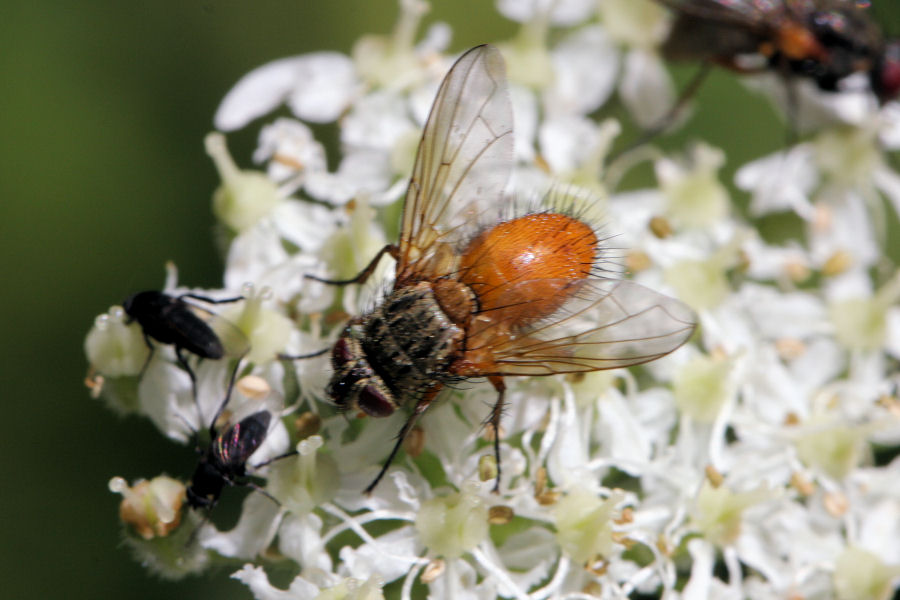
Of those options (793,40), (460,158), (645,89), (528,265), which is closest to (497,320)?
(528,265)

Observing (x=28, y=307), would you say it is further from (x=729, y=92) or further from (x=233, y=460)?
(x=729, y=92)

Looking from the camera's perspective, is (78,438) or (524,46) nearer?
(78,438)

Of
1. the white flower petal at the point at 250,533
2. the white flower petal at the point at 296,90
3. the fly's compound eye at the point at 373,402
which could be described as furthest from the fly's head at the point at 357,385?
the white flower petal at the point at 296,90

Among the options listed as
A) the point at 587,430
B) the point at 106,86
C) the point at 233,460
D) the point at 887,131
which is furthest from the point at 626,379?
the point at 106,86

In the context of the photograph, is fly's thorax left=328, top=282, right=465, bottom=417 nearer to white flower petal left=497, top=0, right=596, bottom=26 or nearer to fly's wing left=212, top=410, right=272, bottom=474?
fly's wing left=212, top=410, right=272, bottom=474

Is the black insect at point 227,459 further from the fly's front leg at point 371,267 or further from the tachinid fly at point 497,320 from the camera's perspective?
the fly's front leg at point 371,267

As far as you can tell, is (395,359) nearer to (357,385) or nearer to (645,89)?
(357,385)

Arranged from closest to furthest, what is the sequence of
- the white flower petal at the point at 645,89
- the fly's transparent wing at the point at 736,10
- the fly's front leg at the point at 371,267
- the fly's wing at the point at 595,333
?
the fly's wing at the point at 595,333 < the fly's front leg at the point at 371,267 < the fly's transparent wing at the point at 736,10 < the white flower petal at the point at 645,89
